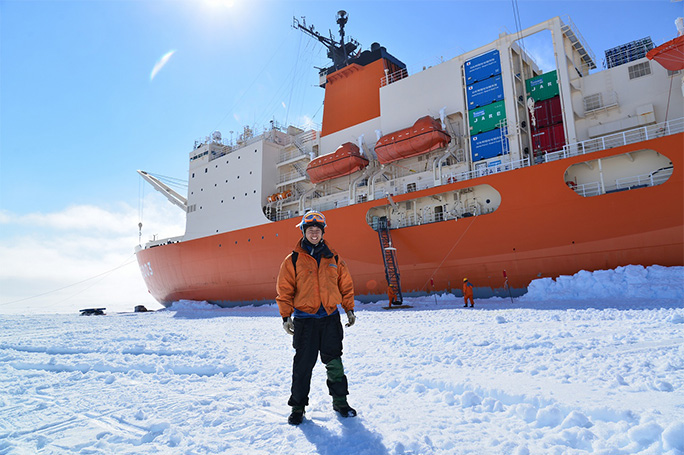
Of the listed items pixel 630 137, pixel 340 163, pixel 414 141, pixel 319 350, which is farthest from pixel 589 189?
pixel 319 350

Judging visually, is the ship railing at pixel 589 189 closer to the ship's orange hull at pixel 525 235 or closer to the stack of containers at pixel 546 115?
the ship's orange hull at pixel 525 235

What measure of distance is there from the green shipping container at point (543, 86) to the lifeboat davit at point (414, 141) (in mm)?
2889

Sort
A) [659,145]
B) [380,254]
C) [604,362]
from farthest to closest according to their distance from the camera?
[380,254], [659,145], [604,362]

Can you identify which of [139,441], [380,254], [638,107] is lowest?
[139,441]

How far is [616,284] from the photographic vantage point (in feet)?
26.3

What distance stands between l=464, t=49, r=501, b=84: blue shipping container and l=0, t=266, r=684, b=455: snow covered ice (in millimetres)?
9353

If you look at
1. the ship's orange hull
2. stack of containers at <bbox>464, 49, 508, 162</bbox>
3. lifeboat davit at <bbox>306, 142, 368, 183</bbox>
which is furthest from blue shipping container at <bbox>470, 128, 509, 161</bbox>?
lifeboat davit at <bbox>306, 142, 368, 183</bbox>

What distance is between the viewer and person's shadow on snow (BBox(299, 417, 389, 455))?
1782 millimetres

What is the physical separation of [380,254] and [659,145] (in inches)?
289

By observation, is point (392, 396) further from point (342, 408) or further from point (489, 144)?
point (489, 144)

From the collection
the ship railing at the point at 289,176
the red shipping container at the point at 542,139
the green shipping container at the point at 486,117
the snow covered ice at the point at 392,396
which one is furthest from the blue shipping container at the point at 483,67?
the snow covered ice at the point at 392,396

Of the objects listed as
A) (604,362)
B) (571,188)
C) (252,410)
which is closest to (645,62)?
(571,188)

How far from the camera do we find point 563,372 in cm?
268

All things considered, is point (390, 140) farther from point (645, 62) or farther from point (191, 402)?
point (191, 402)
